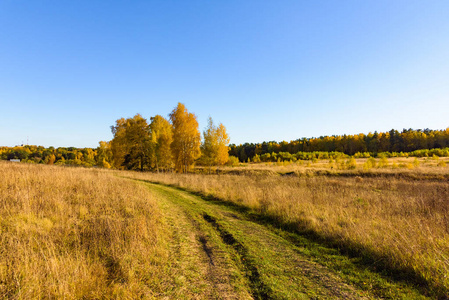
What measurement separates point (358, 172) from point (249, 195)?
26.1m

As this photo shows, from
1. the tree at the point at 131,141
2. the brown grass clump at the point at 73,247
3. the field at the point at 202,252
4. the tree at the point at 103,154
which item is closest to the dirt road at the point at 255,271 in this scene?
the field at the point at 202,252

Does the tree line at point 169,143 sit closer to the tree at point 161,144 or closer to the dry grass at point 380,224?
the tree at point 161,144

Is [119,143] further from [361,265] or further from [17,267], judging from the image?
[361,265]

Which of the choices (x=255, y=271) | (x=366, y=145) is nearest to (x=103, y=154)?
(x=255, y=271)

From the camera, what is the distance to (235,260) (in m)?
4.75

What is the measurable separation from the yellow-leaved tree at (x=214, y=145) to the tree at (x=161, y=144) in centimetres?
582

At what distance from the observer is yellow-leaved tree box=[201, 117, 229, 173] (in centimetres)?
2983

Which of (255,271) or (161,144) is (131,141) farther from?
(255,271)

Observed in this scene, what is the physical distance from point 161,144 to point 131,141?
6.73 meters

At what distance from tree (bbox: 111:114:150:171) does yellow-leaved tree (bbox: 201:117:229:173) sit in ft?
37.7

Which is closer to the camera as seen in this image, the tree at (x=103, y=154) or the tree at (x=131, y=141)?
the tree at (x=131, y=141)

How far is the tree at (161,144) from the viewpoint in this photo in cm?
3119

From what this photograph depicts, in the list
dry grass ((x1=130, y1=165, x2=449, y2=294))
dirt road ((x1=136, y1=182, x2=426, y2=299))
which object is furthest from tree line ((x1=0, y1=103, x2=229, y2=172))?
dirt road ((x1=136, y1=182, x2=426, y2=299))

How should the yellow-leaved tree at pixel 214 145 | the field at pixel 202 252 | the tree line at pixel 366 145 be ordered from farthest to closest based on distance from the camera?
the tree line at pixel 366 145 → the yellow-leaved tree at pixel 214 145 → the field at pixel 202 252
